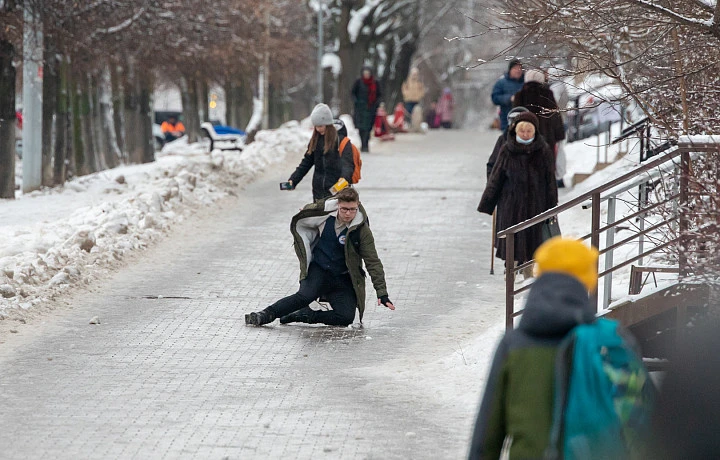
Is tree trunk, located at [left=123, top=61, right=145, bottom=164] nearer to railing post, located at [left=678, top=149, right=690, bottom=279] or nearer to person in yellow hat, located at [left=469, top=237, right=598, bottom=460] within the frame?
railing post, located at [left=678, top=149, right=690, bottom=279]

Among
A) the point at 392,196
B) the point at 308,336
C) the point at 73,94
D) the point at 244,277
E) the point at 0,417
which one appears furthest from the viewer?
the point at 73,94

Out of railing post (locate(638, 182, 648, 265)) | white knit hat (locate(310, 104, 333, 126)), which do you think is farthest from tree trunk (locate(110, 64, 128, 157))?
railing post (locate(638, 182, 648, 265))

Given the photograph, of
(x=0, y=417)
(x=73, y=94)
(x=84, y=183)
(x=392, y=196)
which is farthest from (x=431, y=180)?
(x=0, y=417)

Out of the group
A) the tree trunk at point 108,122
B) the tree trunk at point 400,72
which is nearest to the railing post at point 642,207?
the tree trunk at point 108,122

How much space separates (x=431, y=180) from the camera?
2184 centimetres

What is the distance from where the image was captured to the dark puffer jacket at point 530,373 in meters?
4.06

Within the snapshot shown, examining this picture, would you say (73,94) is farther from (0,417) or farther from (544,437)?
(544,437)

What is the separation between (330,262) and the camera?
9.84 m

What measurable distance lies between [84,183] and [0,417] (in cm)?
1500

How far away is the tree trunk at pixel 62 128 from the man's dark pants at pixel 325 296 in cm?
1372

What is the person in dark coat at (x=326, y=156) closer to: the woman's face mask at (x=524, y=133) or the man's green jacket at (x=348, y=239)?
the woman's face mask at (x=524, y=133)

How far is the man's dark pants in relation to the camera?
32.3 feet

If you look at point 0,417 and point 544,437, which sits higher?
point 544,437

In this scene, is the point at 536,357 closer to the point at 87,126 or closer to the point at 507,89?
the point at 507,89
